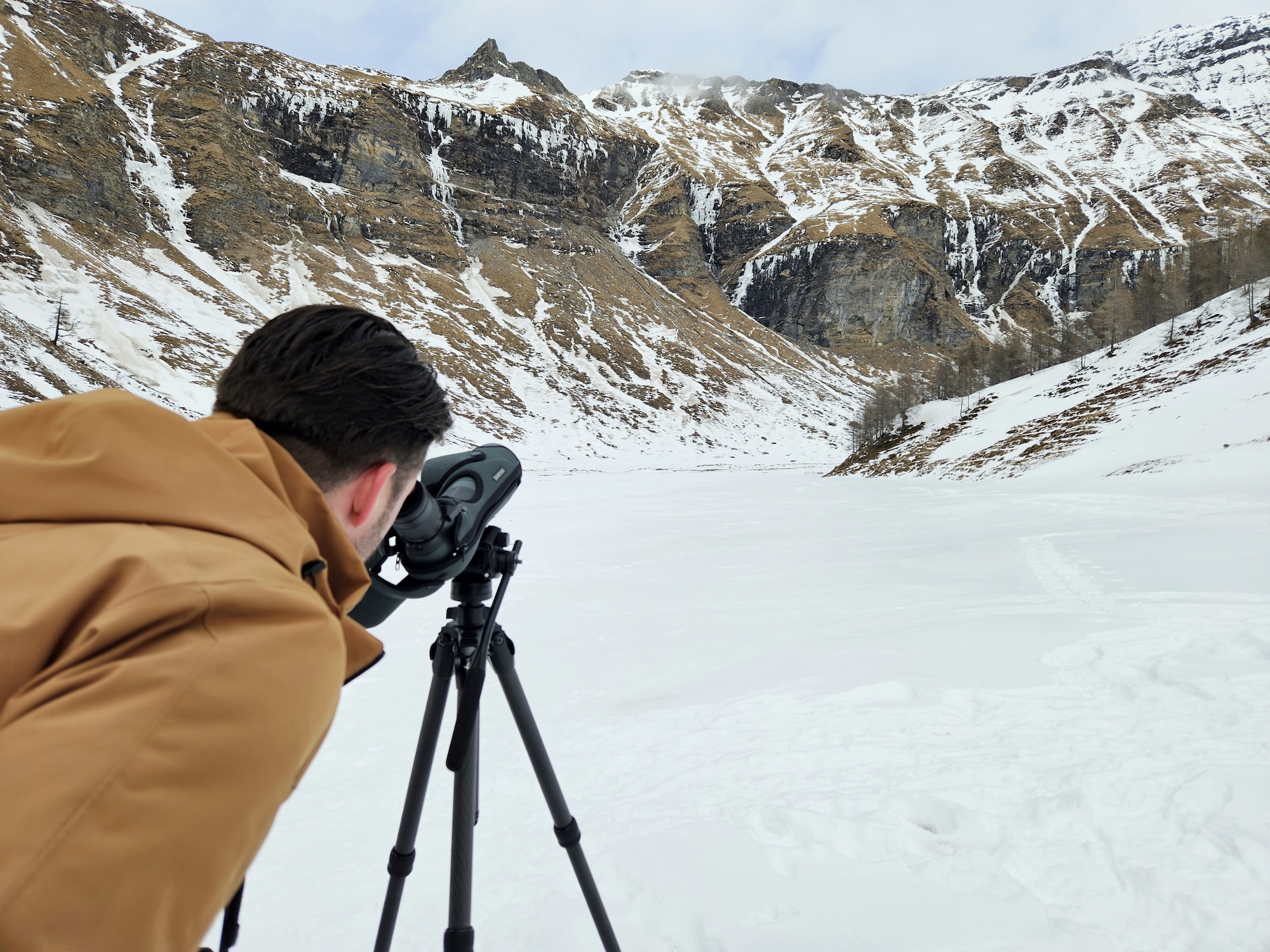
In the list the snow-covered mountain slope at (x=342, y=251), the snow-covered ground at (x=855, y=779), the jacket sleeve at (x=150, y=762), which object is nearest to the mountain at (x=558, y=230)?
the snow-covered mountain slope at (x=342, y=251)

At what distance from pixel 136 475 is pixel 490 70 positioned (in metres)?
160

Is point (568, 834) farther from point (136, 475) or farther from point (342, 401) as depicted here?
point (136, 475)

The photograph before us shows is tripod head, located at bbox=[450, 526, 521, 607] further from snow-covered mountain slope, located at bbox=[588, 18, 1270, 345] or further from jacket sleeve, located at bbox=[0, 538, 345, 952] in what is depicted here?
snow-covered mountain slope, located at bbox=[588, 18, 1270, 345]

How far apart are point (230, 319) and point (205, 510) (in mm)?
67003

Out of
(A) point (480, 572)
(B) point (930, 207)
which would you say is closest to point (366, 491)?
(A) point (480, 572)

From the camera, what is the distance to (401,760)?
3.21 m

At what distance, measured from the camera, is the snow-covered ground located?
195 centimetres

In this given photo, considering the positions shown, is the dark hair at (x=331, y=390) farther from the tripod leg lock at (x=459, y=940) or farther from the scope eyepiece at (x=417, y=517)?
the tripod leg lock at (x=459, y=940)

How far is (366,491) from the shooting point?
117 centimetres

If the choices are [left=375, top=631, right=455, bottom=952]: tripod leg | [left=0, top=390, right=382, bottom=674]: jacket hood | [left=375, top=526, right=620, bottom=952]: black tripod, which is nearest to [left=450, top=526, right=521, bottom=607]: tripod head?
[left=375, top=526, right=620, bottom=952]: black tripod

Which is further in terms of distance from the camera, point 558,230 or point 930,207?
point 930,207

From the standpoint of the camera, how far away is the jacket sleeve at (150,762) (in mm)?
529

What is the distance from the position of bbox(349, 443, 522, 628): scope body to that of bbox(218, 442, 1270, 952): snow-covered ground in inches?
47.2

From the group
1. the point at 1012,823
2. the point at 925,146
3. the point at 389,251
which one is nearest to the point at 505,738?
the point at 1012,823
